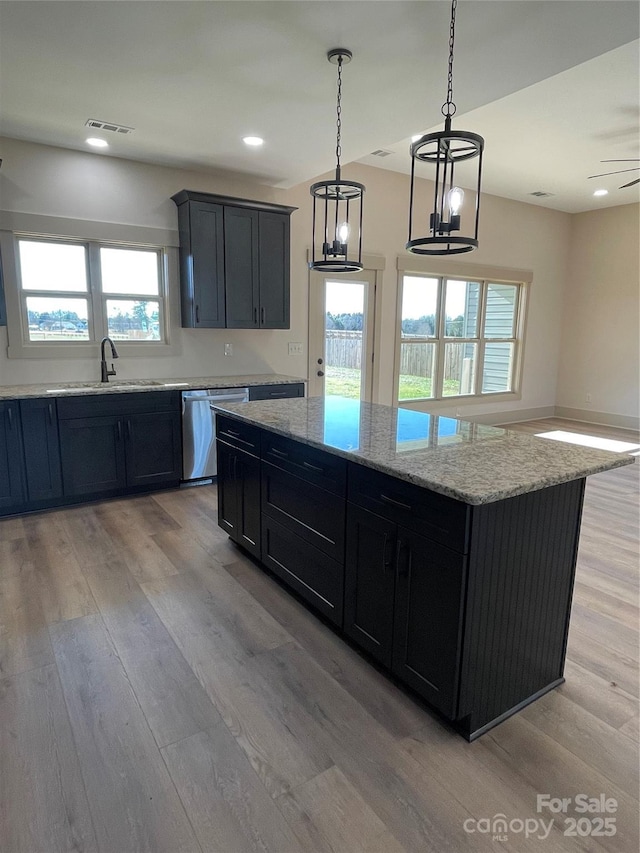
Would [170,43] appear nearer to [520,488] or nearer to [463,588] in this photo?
[520,488]

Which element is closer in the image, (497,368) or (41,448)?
(41,448)

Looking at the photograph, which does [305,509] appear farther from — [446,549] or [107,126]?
[107,126]

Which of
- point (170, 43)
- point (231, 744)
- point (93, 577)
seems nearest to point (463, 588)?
point (231, 744)

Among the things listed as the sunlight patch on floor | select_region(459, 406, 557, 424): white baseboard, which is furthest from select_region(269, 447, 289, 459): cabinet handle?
select_region(459, 406, 557, 424): white baseboard

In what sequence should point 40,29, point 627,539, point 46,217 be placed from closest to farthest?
1. point 40,29
2. point 627,539
3. point 46,217

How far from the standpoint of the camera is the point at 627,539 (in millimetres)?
3443

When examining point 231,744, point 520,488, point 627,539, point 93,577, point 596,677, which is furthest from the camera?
point 627,539

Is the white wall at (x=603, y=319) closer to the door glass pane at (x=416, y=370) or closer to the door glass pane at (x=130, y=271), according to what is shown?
the door glass pane at (x=416, y=370)

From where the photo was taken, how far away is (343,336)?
5.76 metres

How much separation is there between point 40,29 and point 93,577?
109 inches

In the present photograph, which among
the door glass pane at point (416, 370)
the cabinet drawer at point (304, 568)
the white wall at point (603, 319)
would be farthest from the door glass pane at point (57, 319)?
the white wall at point (603, 319)

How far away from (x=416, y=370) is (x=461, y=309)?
3.92ft

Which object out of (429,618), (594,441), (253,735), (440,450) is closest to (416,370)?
(594,441)

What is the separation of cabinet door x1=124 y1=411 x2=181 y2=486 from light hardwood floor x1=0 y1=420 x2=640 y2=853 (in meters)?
1.42
